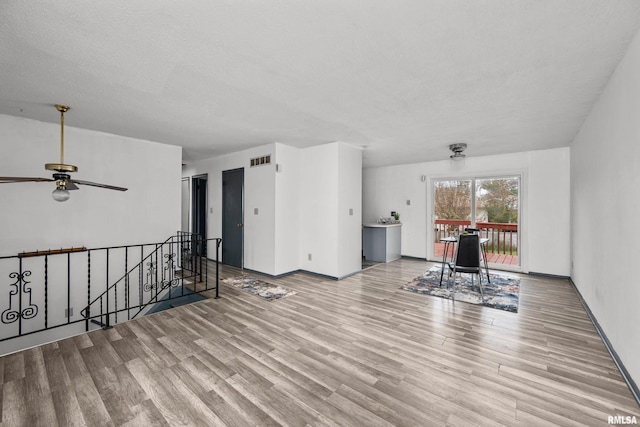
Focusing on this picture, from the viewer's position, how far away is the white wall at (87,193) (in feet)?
11.9

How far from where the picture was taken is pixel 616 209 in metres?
2.41

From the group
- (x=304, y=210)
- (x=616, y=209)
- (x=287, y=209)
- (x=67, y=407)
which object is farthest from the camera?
(x=304, y=210)

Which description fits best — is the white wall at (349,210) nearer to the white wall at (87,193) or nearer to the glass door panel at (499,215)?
the glass door panel at (499,215)

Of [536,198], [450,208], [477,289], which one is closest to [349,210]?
[477,289]

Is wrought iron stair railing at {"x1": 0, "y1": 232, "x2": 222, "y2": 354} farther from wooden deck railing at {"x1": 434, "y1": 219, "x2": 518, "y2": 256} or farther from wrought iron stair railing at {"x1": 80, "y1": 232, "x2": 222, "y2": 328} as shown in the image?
wooden deck railing at {"x1": 434, "y1": 219, "x2": 518, "y2": 256}

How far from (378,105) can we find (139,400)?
353 centimetres

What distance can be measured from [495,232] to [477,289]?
7.65 ft

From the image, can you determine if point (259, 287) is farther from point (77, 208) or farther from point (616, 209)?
point (616, 209)

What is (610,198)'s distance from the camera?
2582mm

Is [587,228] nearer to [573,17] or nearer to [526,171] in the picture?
[526,171]

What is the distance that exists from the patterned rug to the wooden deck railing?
97 cm

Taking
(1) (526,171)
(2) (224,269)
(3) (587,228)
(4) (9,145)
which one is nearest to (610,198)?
(3) (587,228)

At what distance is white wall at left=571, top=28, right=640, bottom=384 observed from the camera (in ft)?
6.58

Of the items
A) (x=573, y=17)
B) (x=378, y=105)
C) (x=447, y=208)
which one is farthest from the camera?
(x=447, y=208)
